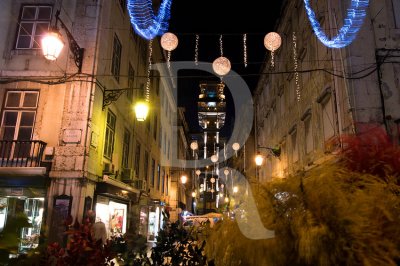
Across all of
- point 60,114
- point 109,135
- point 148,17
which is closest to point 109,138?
point 109,135

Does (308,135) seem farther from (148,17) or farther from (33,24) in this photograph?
(33,24)

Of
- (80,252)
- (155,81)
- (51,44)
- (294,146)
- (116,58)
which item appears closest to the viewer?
(80,252)

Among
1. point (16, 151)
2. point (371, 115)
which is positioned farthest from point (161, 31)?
point (371, 115)

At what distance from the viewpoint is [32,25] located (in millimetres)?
14156

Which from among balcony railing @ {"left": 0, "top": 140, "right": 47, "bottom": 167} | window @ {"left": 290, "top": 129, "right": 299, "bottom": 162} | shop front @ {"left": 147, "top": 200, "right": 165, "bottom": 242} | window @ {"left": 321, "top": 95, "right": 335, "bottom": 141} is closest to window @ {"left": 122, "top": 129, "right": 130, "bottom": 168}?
balcony railing @ {"left": 0, "top": 140, "right": 47, "bottom": 167}

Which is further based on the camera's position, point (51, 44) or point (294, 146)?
point (294, 146)

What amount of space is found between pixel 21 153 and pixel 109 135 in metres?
4.09

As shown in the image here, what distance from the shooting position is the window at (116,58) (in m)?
16.5

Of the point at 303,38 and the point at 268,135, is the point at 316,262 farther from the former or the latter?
the point at 268,135

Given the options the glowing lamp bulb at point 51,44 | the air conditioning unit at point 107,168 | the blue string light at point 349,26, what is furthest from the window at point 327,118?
the glowing lamp bulb at point 51,44

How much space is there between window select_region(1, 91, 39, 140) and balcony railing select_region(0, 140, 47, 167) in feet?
1.50

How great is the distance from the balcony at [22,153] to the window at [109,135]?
3173 millimetres

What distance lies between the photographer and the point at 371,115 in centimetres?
1219

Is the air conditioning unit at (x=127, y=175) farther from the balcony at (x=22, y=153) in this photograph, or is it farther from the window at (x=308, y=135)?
the window at (x=308, y=135)
